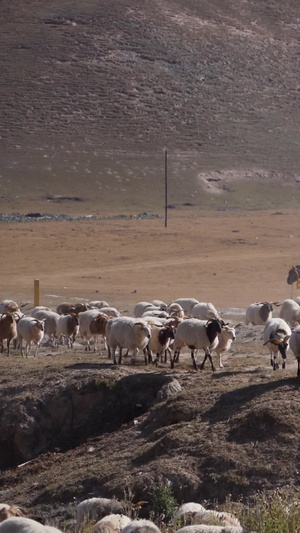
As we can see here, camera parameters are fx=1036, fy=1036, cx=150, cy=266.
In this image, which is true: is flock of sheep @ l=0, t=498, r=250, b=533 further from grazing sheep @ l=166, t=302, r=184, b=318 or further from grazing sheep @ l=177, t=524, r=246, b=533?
grazing sheep @ l=166, t=302, r=184, b=318

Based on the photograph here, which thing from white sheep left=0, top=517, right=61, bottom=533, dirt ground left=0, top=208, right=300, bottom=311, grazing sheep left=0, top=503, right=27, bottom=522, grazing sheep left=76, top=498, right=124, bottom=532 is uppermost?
dirt ground left=0, top=208, right=300, bottom=311

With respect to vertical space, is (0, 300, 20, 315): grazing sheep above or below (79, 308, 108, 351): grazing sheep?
above

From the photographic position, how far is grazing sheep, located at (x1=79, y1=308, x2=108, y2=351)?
2105cm

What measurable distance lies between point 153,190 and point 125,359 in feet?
171

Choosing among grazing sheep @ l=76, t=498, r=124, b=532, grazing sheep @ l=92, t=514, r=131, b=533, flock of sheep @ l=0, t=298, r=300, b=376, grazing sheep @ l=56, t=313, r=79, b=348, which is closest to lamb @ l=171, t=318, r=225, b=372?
flock of sheep @ l=0, t=298, r=300, b=376

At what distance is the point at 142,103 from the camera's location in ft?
277

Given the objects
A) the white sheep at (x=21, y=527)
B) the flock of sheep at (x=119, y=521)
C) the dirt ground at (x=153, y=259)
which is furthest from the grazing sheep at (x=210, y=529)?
the dirt ground at (x=153, y=259)

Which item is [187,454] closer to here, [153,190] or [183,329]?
[183,329]

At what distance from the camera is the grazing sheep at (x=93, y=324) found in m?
21.0

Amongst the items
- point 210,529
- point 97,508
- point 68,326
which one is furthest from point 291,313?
point 210,529

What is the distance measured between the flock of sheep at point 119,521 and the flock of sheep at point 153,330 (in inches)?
181

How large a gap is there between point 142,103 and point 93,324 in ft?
213

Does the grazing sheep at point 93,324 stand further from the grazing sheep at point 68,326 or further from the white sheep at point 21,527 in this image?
the white sheep at point 21,527

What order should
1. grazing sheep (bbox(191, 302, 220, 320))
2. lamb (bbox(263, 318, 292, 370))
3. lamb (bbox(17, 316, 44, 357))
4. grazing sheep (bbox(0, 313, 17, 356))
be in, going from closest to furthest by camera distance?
lamb (bbox(263, 318, 292, 370))
lamb (bbox(17, 316, 44, 357))
grazing sheep (bbox(0, 313, 17, 356))
grazing sheep (bbox(191, 302, 220, 320))
